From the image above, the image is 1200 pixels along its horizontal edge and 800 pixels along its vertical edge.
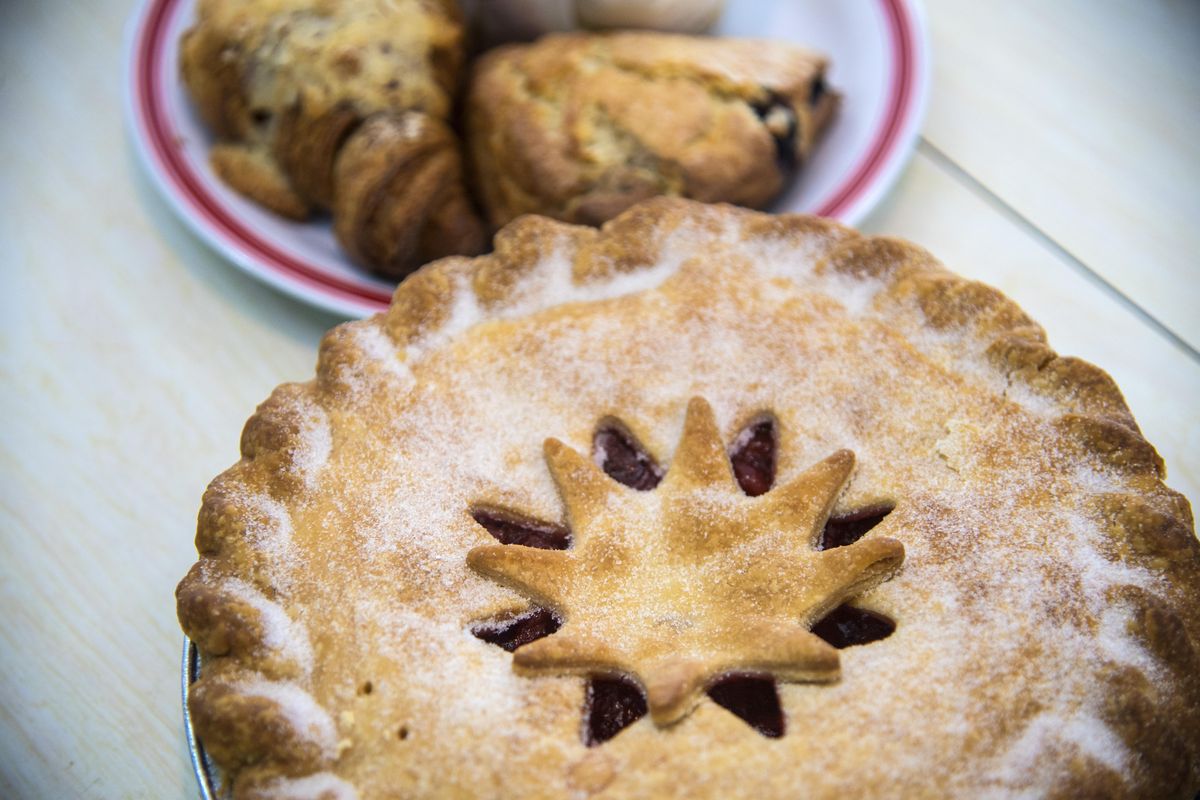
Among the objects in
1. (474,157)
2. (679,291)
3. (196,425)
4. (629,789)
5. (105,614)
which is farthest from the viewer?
(474,157)

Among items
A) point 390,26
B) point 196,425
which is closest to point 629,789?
point 196,425

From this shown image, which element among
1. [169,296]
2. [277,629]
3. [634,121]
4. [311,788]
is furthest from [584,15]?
[311,788]

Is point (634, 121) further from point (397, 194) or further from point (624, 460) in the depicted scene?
point (624, 460)

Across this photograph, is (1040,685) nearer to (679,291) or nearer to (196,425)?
(679,291)

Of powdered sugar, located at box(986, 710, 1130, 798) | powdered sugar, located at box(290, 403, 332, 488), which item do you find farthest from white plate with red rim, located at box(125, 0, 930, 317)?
powdered sugar, located at box(986, 710, 1130, 798)

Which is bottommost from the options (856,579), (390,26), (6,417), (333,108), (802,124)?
(6,417)

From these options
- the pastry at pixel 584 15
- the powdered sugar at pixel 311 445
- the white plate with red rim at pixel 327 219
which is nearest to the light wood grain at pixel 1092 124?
the white plate with red rim at pixel 327 219
